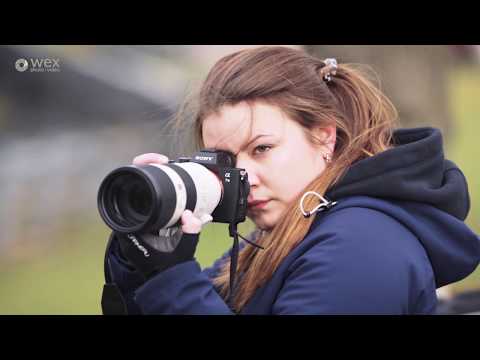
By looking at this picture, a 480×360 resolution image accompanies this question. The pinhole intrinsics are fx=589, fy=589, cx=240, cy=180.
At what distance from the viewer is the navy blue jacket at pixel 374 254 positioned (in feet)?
2.87

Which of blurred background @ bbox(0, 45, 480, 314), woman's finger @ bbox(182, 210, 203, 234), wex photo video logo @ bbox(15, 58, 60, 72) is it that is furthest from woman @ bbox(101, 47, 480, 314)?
wex photo video logo @ bbox(15, 58, 60, 72)

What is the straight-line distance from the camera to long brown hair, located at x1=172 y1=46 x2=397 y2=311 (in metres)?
1.06

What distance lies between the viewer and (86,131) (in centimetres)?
200

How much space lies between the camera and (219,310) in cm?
93

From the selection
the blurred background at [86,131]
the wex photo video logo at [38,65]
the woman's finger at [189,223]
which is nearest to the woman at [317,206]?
the woman's finger at [189,223]

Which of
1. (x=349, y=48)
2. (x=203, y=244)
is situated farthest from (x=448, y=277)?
(x=349, y=48)

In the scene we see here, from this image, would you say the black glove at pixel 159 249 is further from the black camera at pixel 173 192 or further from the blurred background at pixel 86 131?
the blurred background at pixel 86 131

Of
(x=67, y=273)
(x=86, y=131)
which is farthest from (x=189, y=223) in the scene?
(x=86, y=131)

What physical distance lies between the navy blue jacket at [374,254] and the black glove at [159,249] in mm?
20

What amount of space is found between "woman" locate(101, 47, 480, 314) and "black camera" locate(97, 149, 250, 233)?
0.10ft

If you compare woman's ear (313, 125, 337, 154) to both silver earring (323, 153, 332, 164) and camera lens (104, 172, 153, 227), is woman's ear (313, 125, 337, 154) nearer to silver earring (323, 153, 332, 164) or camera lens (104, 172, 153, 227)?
silver earring (323, 153, 332, 164)

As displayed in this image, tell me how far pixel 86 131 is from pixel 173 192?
116 cm

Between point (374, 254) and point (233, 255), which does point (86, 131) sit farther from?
point (374, 254)
